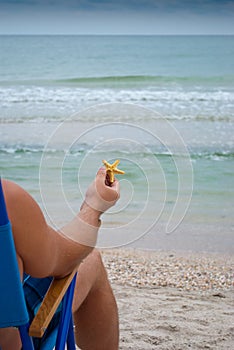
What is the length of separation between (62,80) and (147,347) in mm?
14345

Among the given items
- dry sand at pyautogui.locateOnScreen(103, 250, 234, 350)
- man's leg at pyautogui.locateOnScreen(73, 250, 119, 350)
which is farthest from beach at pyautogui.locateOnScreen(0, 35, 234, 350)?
man's leg at pyautogui.locateOnScreen(73, 250, 119, 350)

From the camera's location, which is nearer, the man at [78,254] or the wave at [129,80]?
the man at [78,254]

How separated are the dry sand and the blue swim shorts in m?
0.97

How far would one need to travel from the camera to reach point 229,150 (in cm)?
796

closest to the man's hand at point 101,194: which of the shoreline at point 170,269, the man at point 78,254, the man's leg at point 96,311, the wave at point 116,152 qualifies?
the man at point 78,254

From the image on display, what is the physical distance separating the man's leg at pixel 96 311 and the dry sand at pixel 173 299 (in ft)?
2.22

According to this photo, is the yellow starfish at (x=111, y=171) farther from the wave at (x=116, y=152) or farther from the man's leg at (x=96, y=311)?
the wave at (x=116, y=152)

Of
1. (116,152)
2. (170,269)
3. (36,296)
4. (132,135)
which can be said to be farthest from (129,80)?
(36,296)

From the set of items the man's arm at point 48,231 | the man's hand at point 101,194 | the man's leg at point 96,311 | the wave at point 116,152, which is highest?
the wave at point 116,152

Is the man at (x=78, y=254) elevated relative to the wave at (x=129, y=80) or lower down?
lower down

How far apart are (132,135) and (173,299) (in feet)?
19.5

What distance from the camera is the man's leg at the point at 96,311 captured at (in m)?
1.84

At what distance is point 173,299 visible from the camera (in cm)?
321

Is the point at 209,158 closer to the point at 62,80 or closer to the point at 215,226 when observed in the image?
the point at 215,226
